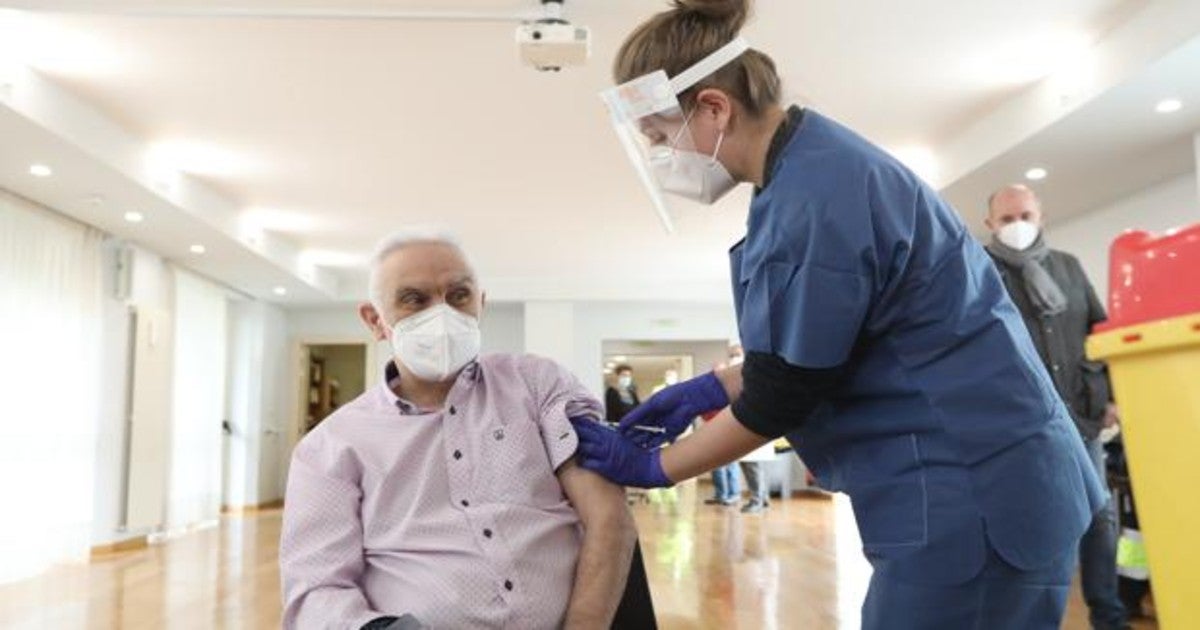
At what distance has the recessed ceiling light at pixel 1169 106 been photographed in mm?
4137

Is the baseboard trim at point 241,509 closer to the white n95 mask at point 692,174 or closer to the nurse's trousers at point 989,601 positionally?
the white n95 mask at point 692,174

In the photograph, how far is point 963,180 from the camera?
17.8 ft

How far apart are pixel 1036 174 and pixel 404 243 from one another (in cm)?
486

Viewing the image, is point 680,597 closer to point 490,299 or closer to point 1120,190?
point 1120,190

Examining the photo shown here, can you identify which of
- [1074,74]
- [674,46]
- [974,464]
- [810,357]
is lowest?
[974,464]

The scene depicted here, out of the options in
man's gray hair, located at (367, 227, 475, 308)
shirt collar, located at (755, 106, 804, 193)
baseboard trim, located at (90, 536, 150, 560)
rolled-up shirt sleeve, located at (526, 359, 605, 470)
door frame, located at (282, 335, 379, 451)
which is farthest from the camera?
door frame, located at (282, 335, 379, 451)

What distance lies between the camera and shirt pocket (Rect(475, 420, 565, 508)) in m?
1.33

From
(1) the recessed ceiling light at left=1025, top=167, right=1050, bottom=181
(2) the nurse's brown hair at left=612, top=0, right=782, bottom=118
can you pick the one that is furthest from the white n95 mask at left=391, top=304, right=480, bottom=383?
(1) the recessed ceiling light at left=1025, top=167, right=1050, bottom=181

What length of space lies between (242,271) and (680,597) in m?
6.00

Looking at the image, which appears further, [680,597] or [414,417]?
[680,597]

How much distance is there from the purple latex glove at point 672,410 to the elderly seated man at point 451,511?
0.09m

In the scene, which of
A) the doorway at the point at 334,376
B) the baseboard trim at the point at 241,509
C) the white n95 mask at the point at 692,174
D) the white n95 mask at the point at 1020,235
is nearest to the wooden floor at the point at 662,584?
the white n95 mask at the point at 1020,235

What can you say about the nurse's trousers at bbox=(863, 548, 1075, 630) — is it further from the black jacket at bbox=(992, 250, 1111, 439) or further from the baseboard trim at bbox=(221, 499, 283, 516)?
the baseboard trim at bbox=(221, 499, 283, 516)

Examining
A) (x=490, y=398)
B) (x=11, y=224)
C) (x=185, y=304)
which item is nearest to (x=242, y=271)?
(x=185, y=304)
